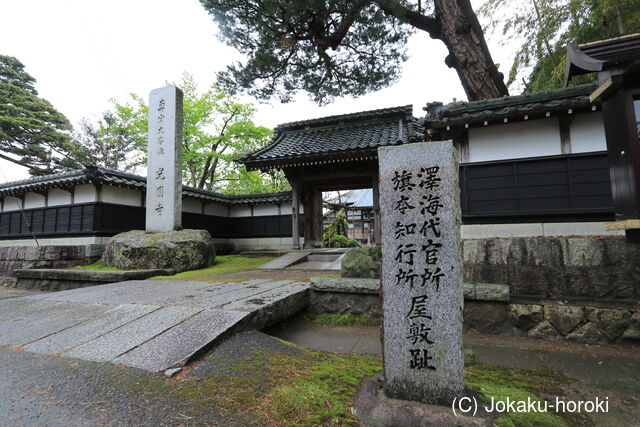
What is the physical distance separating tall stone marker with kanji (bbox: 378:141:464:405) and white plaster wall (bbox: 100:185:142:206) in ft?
37.6

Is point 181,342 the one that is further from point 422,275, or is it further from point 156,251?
point 156,251

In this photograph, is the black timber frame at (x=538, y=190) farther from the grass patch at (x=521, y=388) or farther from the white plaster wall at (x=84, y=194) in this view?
the white plaster wall at (x=84, y=194)

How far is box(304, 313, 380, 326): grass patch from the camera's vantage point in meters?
5.09

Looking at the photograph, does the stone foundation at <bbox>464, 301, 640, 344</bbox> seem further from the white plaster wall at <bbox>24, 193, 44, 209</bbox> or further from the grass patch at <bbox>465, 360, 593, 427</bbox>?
the white plaster wall at <bbox>24, 193, 44, 209</bbox>

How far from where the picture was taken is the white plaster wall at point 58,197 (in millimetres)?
11141

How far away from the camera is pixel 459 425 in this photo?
214 centimetres

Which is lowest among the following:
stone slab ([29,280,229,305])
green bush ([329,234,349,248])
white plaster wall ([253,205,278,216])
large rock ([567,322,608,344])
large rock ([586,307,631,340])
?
large rock ([567,322,608,344])

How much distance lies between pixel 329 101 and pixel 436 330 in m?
11.2

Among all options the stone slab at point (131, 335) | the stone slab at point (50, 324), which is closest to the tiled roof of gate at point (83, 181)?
the stone slab at point (50, 324)

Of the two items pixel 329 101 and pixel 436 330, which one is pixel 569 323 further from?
pixel 329 101

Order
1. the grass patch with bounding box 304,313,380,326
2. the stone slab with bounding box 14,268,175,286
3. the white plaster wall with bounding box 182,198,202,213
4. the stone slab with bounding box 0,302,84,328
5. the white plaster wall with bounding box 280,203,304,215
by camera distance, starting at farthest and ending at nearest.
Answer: the white plaster wall with bounding box 280,203,304,215, the white plaster wall with bounding box 182,198,202,213, the stone slab with bounding box 14,268,175,286, the grass patch with bounding box 304,313,380,326, the stone slab with bounding box 0,302,84,328

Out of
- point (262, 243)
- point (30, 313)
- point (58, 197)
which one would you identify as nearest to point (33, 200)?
point (58, 197)

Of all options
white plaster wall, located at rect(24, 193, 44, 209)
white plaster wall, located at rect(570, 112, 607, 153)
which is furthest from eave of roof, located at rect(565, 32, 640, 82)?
white plaster wall, located at rect(24, 193, 44, 209)

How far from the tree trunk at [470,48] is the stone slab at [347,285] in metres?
7.05
